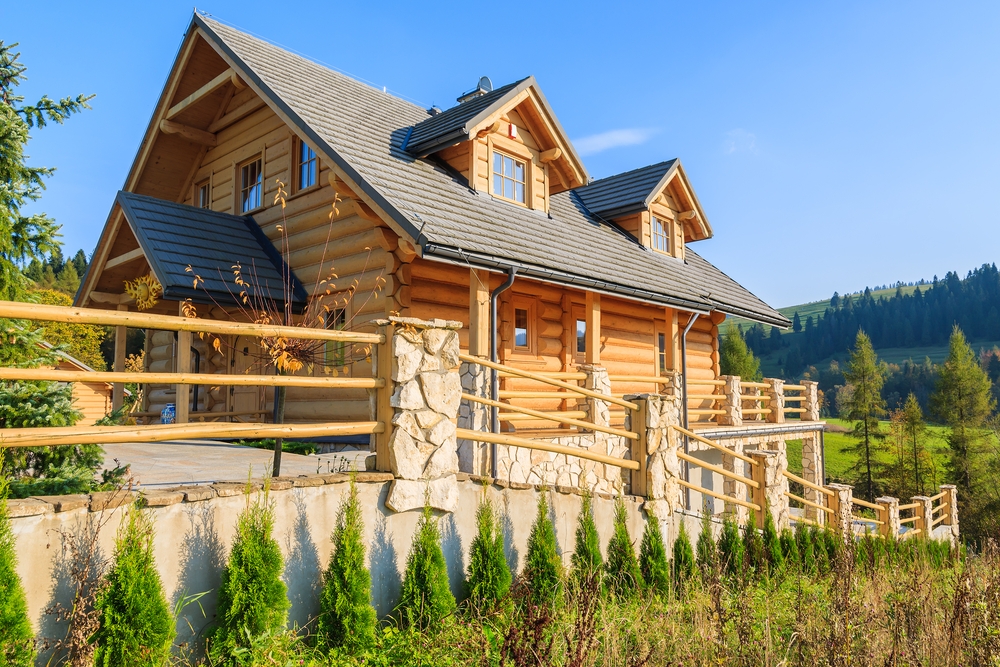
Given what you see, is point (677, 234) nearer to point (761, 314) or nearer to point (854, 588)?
point (761, 314)

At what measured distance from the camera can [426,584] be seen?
16.6 feet

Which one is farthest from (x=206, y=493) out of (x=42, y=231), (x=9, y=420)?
(x=42, y=231)

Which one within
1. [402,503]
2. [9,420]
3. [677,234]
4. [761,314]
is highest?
[677,234]

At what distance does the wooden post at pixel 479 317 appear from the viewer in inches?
386

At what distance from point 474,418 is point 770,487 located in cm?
422

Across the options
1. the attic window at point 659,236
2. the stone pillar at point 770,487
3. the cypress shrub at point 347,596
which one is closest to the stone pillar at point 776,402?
the attic window at point 659,236

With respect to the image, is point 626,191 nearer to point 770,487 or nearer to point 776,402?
point 776,402

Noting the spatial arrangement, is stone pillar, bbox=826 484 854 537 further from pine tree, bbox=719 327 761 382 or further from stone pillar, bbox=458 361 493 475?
pine tree, bbox=719 327 761 382

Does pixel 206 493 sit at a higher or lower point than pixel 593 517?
higher

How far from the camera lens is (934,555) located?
1166 cm

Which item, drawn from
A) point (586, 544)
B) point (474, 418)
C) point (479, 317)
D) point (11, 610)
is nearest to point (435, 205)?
point (479, 317)

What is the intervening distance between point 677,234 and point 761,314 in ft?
9.72

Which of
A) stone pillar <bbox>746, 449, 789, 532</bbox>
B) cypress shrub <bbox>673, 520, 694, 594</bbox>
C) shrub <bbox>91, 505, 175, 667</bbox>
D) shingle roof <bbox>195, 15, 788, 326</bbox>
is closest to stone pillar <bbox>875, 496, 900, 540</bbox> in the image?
shingle roof <bbox>195, 15, 788, 326</bbox>

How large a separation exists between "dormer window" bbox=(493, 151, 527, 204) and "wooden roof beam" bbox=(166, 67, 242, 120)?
16.8 ft
